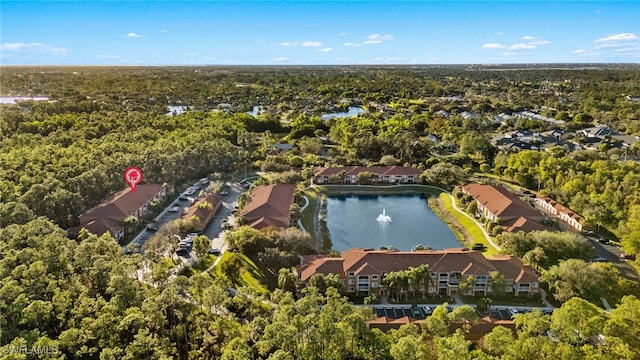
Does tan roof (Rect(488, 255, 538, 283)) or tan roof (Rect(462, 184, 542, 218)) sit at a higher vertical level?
tan roof (Rect(462, 184, 542, 218))

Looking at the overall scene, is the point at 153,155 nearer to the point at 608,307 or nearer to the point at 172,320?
the point at 172,320

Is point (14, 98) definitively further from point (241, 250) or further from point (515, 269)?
point (515, 269)

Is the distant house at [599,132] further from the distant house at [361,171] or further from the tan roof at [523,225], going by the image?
the tan roof at [523,225]

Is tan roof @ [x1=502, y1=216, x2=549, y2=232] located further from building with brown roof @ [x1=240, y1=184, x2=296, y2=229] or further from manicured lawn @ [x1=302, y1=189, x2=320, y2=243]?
building with brown roof @ [x1=240, y1=184, x2=296, y2=229]

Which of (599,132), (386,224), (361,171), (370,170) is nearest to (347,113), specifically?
(599,132)

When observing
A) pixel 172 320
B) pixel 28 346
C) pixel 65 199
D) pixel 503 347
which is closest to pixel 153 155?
pixel 65 199

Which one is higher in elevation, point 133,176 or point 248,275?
point 133,176

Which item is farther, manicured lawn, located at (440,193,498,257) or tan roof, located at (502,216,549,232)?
tan roof, located at (502,216,549,232)

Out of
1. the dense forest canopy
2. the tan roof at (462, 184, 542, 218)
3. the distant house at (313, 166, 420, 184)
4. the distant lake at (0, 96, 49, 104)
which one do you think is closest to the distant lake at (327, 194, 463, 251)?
the distant house at (313, 166, 420, 184)
